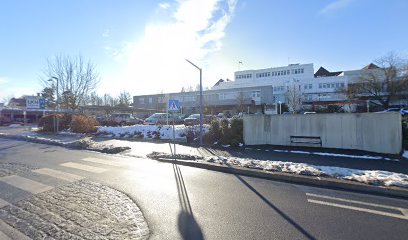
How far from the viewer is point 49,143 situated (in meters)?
15.1

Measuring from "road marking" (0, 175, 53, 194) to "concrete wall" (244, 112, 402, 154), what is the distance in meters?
9.12

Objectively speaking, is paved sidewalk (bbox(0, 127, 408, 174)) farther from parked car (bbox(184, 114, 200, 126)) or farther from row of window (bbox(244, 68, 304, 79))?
row of window (bbox(244, 68, 304, 79))

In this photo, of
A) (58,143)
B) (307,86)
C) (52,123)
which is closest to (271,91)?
(307,86)

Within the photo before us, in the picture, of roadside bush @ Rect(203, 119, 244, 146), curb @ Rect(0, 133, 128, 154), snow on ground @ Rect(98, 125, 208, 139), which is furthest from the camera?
snow on ground @ Rect(98, 125, 208, 139)

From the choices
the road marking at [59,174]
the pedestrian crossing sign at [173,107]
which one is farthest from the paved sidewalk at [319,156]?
the road marking at [59,174]

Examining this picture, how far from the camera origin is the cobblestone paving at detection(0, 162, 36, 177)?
7453 mm

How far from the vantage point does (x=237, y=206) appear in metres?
4.74

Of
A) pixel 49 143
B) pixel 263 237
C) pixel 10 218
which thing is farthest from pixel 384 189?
pixel 49 143

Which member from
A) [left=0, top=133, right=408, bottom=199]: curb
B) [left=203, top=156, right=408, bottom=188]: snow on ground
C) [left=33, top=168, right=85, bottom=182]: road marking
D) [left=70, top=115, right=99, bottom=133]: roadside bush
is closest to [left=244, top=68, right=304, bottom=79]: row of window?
[left=70, top=115, right=99, bottom=133]: roadside bush

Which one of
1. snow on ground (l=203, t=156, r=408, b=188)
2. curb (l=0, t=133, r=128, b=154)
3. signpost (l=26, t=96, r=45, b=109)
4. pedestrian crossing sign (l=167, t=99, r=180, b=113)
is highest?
signpost (l=26, t=96, r=45, b=109)

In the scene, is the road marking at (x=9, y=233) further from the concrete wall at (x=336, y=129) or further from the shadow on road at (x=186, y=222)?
the concrete wall at (x=336, y=129)

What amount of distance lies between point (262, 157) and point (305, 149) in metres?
2.85

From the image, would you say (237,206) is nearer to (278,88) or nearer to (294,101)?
(294,101)

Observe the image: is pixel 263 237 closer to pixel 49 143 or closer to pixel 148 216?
pixel 148 216
